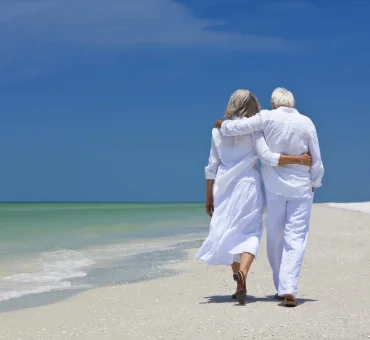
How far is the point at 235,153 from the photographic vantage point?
6059 millimetres

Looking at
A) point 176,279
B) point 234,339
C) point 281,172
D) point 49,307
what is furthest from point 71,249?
point 234,339

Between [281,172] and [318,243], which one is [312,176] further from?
[318,243]

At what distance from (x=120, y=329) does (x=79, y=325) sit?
41 cm

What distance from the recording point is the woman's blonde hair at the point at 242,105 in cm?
606

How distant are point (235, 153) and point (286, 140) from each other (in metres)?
0.45

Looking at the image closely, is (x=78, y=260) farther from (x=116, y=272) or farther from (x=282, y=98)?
(x=282, y=98)

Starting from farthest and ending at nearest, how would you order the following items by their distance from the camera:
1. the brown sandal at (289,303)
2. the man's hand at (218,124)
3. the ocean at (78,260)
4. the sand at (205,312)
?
the ocean at (78,260), the man's hand at (218,124), the brown sandal at (289,303), the sand at (205,312)

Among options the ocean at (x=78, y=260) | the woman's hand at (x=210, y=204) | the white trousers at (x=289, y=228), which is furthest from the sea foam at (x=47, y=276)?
the white trousers at (x=289, y=228)

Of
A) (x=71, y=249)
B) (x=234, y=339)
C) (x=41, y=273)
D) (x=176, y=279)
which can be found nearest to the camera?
(x=234, y=339)

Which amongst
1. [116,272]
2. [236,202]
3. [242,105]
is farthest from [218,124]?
[116,272]

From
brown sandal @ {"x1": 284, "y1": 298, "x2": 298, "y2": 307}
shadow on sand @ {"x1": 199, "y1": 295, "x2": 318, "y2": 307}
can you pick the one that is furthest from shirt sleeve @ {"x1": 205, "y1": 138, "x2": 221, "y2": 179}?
brown sandal @ {"x1": 284, "y1": 298, "x2": 298, "y2": 307}

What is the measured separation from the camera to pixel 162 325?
17.0ft

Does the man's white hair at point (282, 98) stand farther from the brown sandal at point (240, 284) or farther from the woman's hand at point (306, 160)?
the brown sandal at point (240, 284)

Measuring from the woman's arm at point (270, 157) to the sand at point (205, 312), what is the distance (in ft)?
3.89
